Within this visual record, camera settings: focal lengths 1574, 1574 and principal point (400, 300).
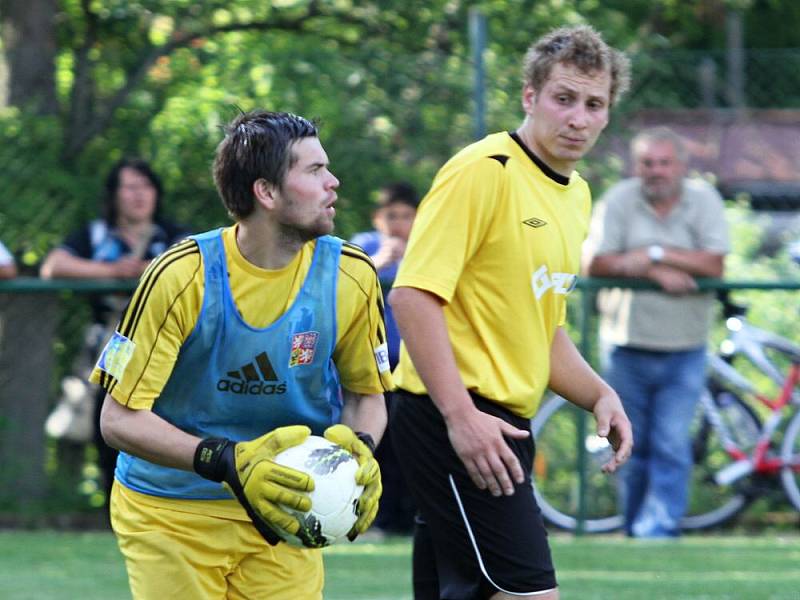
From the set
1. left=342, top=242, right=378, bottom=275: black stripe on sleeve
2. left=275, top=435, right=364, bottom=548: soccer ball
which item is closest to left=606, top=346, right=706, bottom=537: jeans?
left=342, top=242, right=378, bottom=275: black stripe on sleeve

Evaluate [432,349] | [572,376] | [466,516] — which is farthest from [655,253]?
[432,349]

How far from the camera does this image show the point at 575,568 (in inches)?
299

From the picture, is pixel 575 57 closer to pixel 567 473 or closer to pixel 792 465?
pixel 567 473

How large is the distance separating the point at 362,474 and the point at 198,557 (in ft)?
1.85

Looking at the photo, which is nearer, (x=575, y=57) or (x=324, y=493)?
(x=324, y=493)

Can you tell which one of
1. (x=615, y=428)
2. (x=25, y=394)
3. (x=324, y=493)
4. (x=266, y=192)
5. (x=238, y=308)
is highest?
(x=266, y=192)

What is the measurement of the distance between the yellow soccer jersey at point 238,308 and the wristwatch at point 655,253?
14.3ft

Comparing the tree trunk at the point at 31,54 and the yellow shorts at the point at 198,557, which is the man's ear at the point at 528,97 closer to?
the yellow shorts at the point at 198,557

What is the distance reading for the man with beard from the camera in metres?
8.36

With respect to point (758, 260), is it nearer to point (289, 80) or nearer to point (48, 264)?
point (289, 80)

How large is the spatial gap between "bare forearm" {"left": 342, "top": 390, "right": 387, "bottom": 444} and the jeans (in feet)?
14.3

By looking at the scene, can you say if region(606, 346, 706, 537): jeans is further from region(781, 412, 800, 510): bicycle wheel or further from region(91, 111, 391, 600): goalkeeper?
region(91, 111, 391, 600): goalkeeper

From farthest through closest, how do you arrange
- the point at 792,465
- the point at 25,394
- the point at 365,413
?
the point at 25,394
the point at 792,465
the point at 365,413

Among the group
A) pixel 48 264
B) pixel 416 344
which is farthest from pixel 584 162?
pixel 416 344
